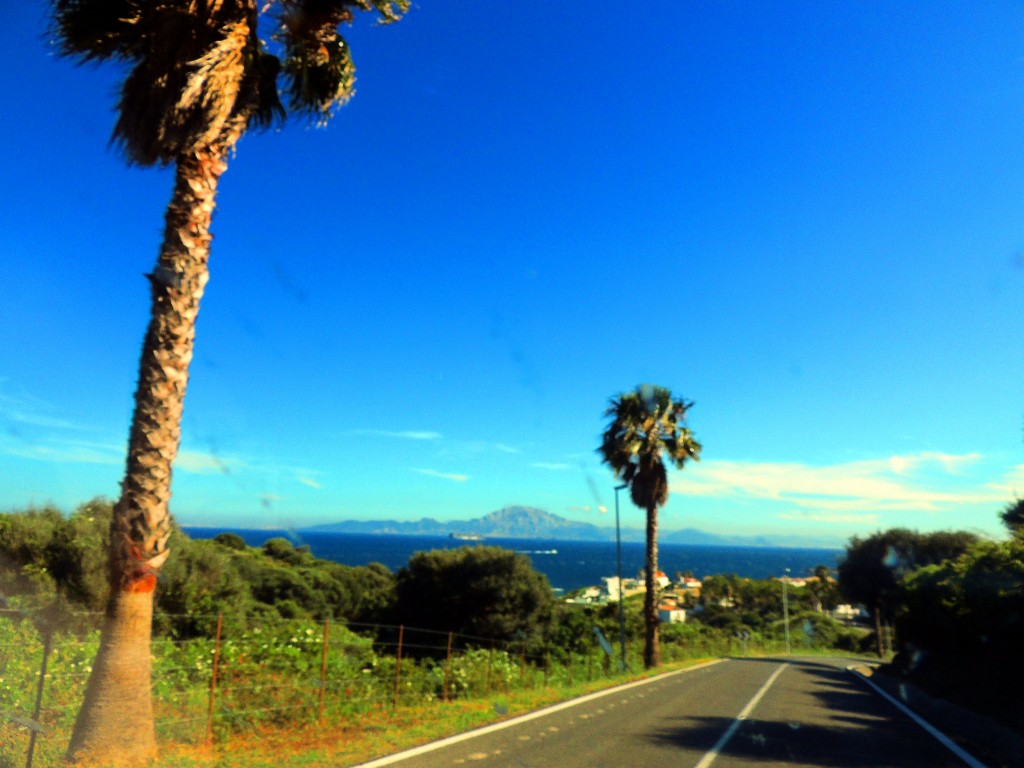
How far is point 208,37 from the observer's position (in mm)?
8672

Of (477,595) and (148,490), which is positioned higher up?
(148,490)

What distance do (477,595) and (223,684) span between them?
26046 millimetres

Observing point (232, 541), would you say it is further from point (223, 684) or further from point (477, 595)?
point (223, 684)

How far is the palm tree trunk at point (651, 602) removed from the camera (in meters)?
28.5

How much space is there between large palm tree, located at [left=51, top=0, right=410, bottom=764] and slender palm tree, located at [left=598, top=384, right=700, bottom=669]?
24.3m

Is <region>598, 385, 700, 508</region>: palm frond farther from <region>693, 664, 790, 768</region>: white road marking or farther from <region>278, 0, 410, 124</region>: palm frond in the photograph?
<region>278, 0, 410, 124</region>: palm frond

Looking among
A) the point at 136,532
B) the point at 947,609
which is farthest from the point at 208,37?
the point at 947,609

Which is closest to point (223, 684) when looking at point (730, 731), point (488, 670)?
point (488, 670)

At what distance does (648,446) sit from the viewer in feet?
103

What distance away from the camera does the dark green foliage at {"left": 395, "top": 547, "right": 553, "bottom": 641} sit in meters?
35.4

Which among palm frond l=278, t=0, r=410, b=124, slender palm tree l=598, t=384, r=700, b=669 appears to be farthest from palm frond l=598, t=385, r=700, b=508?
palm frond l=278, t=0, r=410, b=124

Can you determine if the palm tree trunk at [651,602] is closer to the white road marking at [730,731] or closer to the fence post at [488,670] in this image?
the white road marking at [730,731]

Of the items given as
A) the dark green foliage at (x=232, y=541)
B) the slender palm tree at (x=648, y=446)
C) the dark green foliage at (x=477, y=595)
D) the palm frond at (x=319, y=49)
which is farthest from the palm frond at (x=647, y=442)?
the dark green foliage at (x=232, y=541)

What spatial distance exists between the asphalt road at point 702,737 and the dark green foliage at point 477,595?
66.2 ft
